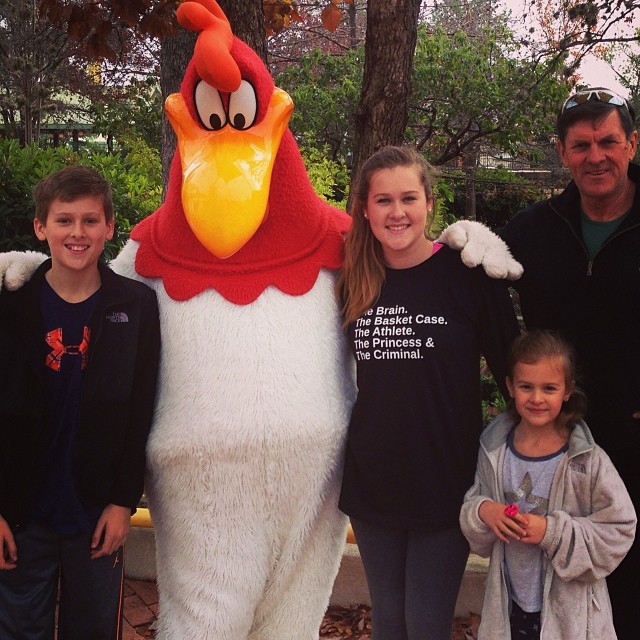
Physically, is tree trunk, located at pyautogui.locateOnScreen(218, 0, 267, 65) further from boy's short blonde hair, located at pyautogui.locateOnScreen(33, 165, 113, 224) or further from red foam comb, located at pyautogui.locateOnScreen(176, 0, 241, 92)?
boy's short blonde hair, located at pyautogui.locateOnScreen(33, 165, 113, 224)

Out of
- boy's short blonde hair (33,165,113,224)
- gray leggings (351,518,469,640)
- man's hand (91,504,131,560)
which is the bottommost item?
gray leggings (351,518,469,640)

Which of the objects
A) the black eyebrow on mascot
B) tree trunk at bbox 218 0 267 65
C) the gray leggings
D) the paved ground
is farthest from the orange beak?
the paved ground

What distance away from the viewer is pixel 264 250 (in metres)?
2.12

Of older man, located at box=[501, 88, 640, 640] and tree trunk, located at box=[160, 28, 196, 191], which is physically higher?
tree trunk, located at box=[160, 28, 196, 191]

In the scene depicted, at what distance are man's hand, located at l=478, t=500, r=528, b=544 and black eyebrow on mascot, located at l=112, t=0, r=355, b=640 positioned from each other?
0.45m

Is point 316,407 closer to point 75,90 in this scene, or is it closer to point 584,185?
point 584,185

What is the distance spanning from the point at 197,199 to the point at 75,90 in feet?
47.8

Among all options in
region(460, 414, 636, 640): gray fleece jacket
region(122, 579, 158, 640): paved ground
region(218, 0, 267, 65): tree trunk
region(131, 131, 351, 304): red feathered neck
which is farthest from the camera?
region(218, 0, 267, 65): tree trunk

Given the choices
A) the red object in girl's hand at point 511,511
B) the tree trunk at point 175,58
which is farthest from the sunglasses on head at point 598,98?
the tree trunk at point 175,58

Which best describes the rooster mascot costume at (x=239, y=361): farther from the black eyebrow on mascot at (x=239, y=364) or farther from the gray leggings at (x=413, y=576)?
the gray leggings at (x=413, y=576)

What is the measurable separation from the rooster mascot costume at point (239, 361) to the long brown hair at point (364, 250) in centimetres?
7

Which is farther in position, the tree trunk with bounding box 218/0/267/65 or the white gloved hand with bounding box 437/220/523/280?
the tree trunk with bounding box 218/0/267/65

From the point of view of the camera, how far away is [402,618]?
2.08 metres

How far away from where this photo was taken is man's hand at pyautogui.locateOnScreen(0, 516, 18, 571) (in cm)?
198
